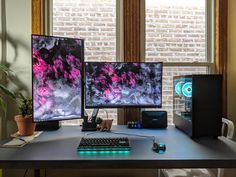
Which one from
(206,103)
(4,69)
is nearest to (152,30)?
(206,103)

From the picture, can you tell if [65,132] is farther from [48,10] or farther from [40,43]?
[48,10]

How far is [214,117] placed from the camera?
1741 millimetres

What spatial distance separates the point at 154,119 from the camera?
2.20m

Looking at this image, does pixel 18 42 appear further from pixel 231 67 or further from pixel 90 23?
pixel 231 67

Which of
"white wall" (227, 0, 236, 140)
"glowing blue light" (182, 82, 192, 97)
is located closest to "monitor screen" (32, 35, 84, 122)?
"glowing blue light" (182, 82, 192, 97)

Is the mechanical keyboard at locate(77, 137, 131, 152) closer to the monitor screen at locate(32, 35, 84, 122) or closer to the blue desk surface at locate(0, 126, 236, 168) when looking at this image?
the blue desk surface at locate(0, 126, 236, 168)

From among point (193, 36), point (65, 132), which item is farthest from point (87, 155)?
point (193, 36)

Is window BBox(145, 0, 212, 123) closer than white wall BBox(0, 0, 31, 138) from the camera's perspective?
No

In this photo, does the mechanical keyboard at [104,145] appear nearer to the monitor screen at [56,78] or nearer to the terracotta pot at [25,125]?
the monitor screen at [56,78]

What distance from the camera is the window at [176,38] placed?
256 centimetres

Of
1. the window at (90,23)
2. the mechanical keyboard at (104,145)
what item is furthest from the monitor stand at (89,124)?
the window at (90,23)

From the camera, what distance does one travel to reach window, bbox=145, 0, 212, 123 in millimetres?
2557

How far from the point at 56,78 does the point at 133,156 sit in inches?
33.4

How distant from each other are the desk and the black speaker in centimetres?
47
